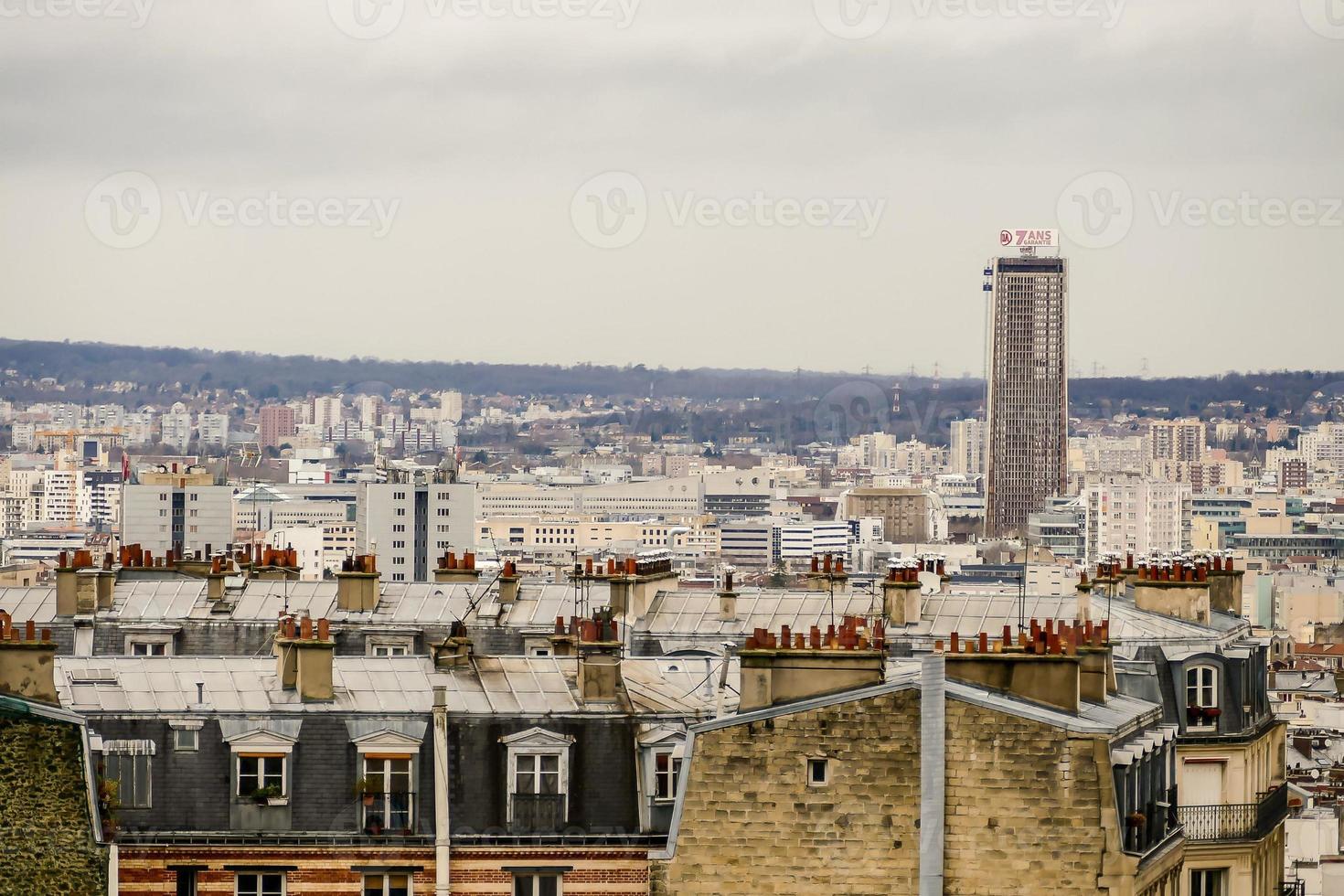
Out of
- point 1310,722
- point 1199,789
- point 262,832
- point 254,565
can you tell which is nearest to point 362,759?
point 262,832

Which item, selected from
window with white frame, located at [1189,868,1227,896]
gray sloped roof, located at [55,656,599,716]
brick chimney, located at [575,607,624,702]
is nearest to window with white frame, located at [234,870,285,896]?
gray sloped roof, located at [55,656,599,716]

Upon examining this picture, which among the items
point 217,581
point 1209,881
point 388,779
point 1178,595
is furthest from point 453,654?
point 217,581

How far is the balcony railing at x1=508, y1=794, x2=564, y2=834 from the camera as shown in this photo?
2275 cm

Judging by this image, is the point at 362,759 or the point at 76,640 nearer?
the point at 362,759

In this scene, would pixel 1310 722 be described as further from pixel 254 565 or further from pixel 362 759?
pixel 362 759

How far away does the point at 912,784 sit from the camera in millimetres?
20500

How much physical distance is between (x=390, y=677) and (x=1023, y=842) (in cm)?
579

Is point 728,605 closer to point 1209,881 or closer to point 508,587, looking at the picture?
point 508,587

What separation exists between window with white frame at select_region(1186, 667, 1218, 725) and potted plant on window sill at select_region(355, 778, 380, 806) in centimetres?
784

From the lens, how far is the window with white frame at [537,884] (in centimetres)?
2247

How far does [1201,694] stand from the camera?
27.9 m

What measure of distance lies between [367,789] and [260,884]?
0.99m

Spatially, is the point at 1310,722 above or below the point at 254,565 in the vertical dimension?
below

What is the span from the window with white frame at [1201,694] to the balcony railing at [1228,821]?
2.71 feet
